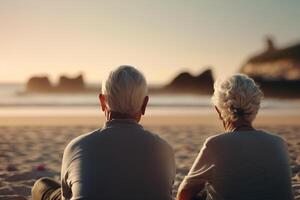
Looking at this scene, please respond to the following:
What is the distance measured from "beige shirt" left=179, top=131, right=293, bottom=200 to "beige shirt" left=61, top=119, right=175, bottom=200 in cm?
35

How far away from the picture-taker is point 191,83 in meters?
46.6

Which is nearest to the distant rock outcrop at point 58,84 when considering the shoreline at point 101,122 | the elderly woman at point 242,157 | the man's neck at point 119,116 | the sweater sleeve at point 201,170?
the shoreline at point 101,122

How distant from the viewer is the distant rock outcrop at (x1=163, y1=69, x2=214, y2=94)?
145 ft

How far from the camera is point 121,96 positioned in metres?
2.65

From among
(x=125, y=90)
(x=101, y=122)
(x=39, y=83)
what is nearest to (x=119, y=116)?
(x=125, y=90)

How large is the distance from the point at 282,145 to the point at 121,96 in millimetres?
1000

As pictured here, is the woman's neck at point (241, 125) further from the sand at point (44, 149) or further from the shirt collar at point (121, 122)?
the sand at point (44, 149)

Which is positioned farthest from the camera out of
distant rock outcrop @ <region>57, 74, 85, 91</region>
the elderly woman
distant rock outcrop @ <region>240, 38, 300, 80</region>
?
distant rock outcrop @ <region>240, 38, 300, 80</region>

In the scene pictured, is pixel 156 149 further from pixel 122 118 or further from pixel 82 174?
pixel 82 174

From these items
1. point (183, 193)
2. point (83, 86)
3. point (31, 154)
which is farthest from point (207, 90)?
point (183, 193)

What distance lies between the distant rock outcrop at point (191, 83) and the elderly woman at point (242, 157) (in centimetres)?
3971

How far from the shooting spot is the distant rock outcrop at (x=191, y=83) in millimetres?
44219

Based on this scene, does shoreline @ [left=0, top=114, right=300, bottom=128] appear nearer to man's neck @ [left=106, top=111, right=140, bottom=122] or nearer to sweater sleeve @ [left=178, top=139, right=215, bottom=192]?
sweater sleeve @ [left=178, top=139, right=215, bottom=192]

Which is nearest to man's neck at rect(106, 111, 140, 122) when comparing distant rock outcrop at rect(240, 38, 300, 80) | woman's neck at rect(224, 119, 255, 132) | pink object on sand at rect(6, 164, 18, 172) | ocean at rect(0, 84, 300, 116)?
woman's neck at rect(224, 119, 255, 132)
